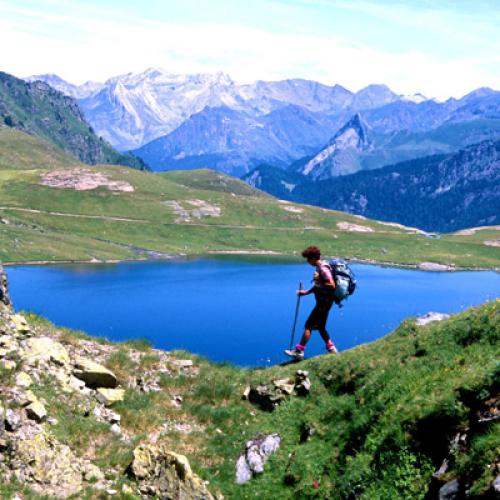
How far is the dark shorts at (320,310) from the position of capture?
21672 millimetres

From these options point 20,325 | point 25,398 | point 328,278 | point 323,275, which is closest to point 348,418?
point 328,278

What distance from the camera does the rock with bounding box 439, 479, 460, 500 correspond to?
1100cm

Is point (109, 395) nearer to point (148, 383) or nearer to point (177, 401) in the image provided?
point (148, 383)

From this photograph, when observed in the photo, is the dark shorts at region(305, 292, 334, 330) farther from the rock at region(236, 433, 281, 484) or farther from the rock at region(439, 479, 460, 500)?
the rock at region(439, 479, 460, 500)

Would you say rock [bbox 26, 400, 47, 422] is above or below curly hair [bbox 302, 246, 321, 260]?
below

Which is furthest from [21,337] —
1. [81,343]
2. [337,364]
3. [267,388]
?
[337,364]

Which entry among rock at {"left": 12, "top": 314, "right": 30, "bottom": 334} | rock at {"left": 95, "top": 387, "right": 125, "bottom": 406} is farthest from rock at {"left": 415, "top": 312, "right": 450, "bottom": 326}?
rock at {"left": 12, "top": 314, "right": 30, "bottom": 334}

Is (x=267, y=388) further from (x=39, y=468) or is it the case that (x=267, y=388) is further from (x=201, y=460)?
(x=39, y=468)

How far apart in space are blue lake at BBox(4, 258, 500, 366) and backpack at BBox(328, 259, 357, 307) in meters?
50.3

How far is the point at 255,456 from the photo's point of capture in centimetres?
1666

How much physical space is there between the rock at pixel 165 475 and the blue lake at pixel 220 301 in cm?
5636

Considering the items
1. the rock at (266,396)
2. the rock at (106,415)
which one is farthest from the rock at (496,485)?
the rock at (106,415)

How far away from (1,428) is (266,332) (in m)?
89.5

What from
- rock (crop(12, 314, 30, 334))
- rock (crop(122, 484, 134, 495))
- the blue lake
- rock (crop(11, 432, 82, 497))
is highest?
rock (crop(12, 314, 30, 334))
